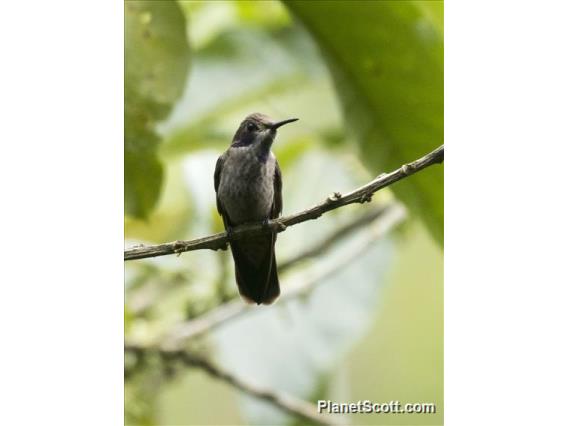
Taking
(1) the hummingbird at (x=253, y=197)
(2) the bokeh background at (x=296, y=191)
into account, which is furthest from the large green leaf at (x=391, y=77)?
(1) the hummingbird at (x=253, y=197)

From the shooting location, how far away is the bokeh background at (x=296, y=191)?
94.4 inches

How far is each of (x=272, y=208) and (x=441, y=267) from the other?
566 millimetres

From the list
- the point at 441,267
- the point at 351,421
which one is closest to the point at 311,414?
the point at 351,421

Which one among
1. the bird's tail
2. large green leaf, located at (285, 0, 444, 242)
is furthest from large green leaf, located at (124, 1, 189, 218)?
the bird's tail

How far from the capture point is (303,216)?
2.14m

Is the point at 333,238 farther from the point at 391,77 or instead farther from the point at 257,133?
the point at 391,77

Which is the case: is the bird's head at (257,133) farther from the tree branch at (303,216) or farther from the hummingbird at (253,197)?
the tree branch at (303,216)

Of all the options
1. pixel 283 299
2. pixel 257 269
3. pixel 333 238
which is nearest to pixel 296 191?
pixel 333 238

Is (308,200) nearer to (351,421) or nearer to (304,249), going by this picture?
(304,249)

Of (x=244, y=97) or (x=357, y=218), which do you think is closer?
(x=244, y=97)

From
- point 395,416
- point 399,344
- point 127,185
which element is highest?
point 127,185

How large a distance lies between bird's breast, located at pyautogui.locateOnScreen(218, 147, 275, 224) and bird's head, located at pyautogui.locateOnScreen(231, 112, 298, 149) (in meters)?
0.03

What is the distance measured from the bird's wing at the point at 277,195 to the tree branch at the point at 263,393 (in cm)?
49

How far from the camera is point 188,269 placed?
Answer: 3.07m
